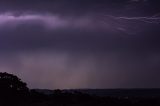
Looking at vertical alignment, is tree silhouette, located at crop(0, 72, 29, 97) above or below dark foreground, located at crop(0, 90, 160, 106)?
above

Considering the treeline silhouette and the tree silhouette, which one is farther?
the tree silhouette

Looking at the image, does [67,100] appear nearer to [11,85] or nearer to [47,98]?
[47,98]

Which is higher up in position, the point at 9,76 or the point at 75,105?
the point at 9,76

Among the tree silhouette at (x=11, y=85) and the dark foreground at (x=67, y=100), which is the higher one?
the tree silhouette at (x=11, y=85)

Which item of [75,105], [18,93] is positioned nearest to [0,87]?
[18,93]

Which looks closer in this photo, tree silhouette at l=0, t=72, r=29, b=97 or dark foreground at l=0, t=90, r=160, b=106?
dark foreground at l=0, t=90, r=160, b=106

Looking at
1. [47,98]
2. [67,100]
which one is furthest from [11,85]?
[67,100]

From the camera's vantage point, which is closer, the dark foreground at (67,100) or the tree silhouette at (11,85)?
the dark foreground at (67,100)

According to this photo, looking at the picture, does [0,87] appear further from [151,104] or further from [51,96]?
[151,104]
